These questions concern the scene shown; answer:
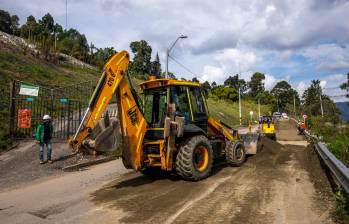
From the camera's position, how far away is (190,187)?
8102mm

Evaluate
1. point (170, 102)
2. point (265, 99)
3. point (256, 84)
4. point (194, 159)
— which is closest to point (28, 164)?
point (170, 102)

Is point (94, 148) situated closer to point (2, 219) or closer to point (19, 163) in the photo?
point (2, 219)

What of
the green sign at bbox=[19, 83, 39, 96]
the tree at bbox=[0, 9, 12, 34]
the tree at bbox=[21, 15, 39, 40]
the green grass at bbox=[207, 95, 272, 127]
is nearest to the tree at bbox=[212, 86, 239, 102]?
the green grass at bbox=[207, 95, 272, 127]

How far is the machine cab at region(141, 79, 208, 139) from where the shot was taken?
356 inches

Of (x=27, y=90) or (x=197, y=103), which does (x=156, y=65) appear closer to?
(x=27, y=90)

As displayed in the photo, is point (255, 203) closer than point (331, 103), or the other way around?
point (255, 203)

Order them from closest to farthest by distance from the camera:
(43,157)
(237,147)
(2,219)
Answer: (2,219) < (237,147) < (43,157)

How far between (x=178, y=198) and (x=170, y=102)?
9.19ft

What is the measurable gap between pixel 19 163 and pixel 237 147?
24.1ft

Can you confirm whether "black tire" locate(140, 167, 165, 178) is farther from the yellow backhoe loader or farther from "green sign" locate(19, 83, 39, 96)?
"green sign" locate(19, 83, 39, 96)

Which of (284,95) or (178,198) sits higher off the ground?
(284,95)

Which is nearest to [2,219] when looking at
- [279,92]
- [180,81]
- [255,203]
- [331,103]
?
[255,203]

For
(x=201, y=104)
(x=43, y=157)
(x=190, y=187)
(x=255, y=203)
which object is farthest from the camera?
(x=43, y=157)

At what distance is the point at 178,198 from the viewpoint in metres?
7.13
